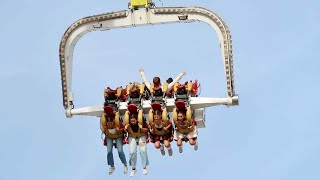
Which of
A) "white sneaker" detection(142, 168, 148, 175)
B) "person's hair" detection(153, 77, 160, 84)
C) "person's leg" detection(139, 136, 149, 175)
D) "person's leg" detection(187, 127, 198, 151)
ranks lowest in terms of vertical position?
"white sneaker" detection(142, 168, 148, 175)

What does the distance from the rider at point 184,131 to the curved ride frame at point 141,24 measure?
26.9 inches

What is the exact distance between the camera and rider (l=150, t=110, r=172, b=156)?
191 feet

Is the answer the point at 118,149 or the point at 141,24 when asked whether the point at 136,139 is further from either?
the point at 141,24

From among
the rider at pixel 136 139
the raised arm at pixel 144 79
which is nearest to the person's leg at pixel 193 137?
the rider at pixel 136 139

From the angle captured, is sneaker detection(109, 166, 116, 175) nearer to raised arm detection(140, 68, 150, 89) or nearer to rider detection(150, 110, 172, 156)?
rider detection(150, 110, 172, 156)

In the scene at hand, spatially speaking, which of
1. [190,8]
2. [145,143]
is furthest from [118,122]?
[190,8]

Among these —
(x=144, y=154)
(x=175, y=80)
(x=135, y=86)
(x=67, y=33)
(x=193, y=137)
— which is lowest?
(x=144, y=154)

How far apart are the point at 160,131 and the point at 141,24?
4084mm

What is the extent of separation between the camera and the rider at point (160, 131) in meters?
58.2

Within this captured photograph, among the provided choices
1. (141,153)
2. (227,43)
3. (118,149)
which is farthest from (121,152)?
(227,43)

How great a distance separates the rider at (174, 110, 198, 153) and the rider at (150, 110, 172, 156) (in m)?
0.28

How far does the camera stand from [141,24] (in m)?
59.6

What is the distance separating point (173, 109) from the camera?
58438mm

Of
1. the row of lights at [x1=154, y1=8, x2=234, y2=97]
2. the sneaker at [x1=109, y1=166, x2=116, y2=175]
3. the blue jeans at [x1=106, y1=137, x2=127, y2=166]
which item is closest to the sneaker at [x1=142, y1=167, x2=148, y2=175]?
the blue jeans at [x1=106, y1=137, x2=127, y2=166]
